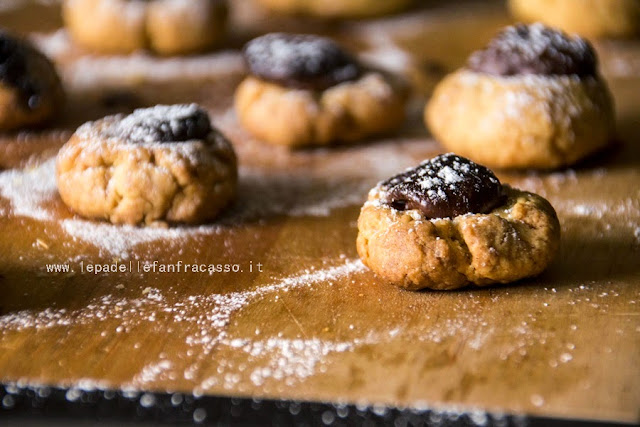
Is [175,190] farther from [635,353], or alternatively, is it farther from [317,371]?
[635,353]

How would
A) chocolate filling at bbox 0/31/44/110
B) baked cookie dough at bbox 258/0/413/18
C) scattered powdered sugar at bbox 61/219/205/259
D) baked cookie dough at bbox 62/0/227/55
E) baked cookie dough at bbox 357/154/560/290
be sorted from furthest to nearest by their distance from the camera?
baked cookie dough at bbox 258/0/413/18 → baked cookie dough at bbox 62/0/227/55 → chocolate filling at bbox 0/31/44/110 → scattered powdered sugar at bbox 61/219/205/259 → baked cookie dough at bbox 357/154/560/290

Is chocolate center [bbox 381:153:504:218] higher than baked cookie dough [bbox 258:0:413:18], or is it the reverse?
chocolate center [bbox 381:153:504:218]

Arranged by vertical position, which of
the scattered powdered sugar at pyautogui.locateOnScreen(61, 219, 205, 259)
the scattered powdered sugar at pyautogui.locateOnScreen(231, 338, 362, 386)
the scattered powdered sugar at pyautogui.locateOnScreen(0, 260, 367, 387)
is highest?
the scattered powdered sugar at pyautogui.locateOnScreen(231, 338, 362, 386)

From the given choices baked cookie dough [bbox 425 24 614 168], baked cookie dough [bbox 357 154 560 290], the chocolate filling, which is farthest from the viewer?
the chocolate filling

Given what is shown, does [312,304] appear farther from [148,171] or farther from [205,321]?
[148,171]

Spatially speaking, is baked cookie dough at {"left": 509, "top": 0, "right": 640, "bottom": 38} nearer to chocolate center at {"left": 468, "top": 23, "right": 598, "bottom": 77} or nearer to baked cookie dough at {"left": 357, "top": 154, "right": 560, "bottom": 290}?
chocolate center at {"left": 468, "top": 23, "right": 598, "bottom": 77}

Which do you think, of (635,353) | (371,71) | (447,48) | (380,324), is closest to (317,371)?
(380,324)

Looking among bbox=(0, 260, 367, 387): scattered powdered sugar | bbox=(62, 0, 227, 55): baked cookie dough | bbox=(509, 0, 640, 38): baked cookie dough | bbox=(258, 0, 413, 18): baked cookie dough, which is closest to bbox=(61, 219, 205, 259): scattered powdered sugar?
bbox=(0, 260, 367, 387): scattered powdered sugar
